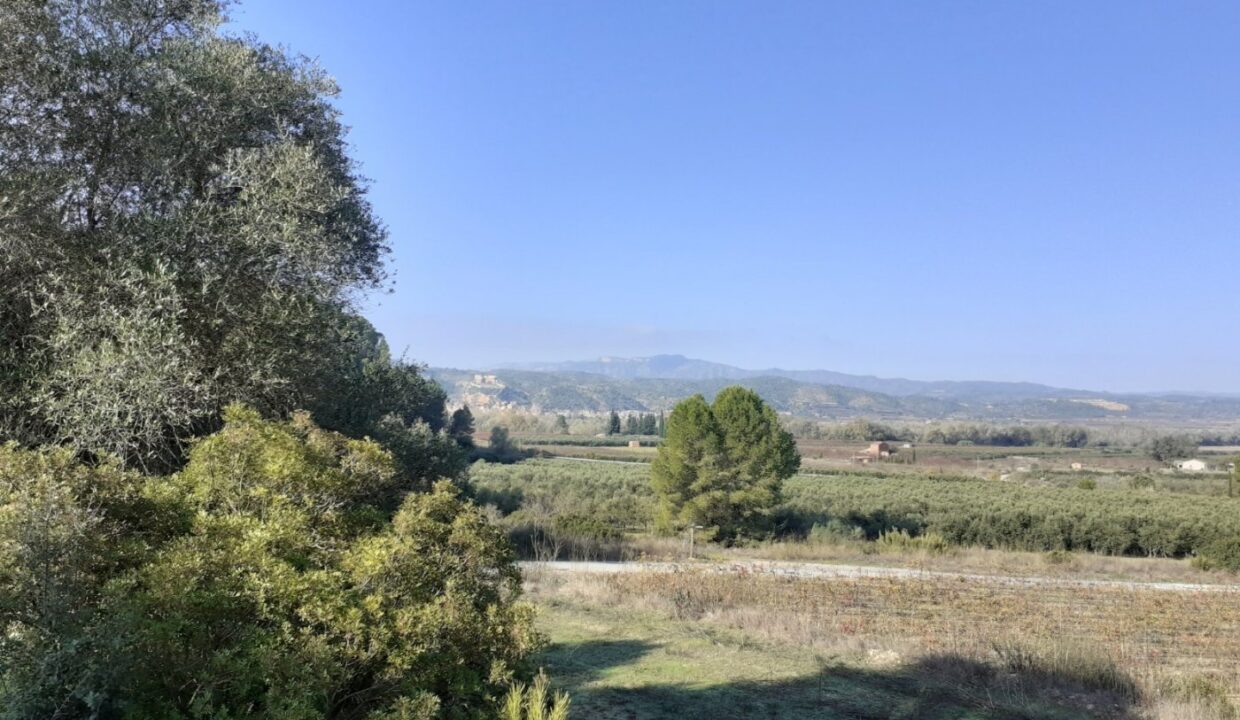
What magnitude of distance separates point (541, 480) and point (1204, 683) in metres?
41.6

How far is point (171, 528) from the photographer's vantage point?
3.80 metres

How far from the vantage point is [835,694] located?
7422 millimetres

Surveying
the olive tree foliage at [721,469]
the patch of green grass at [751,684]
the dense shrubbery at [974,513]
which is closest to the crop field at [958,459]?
the dense shrubbery at [974,513]

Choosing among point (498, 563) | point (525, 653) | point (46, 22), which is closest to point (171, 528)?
point (498, 563)

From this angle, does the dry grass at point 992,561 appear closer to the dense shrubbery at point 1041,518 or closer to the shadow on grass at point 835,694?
the dense shrubbery at point 1041,518

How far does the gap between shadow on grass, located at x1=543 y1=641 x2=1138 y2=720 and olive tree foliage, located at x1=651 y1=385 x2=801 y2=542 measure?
2501cm

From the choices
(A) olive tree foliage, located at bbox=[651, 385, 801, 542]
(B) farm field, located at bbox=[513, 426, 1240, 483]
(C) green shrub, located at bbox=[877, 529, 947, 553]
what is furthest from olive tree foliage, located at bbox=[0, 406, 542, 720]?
(B) farm field, located at bbox=[513, 426, 1240, 483]

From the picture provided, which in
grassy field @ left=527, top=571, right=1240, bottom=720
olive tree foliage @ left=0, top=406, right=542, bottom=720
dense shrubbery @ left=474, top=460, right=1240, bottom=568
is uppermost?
olive tree foliage @ left=0, top=406, right=542, bottom=720

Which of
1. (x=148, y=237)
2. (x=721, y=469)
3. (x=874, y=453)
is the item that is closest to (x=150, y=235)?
(x=148, y=237)

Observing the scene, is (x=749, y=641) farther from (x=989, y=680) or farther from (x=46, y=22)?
(x=46, y=22)

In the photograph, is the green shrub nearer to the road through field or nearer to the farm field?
the road through field

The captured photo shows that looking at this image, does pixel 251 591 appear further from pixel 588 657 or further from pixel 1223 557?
pixel 1223 557

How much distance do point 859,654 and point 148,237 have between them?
913 cm

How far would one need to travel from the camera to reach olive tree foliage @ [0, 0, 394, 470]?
17.9 feet
